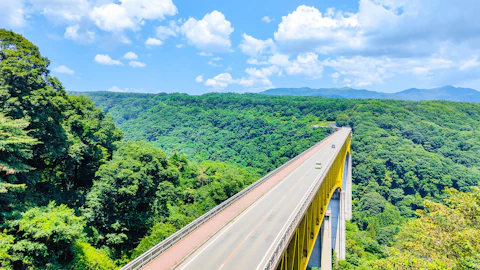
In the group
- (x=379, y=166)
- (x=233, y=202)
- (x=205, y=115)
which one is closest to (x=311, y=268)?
(x=233, y=202)

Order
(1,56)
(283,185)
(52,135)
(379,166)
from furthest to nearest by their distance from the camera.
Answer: (379,166)
(283,185)
(52,135)
(1,56)

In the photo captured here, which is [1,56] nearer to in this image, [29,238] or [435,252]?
[29,238]

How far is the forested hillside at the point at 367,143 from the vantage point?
6981cm

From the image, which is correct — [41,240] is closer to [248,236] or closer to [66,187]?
[248,236]

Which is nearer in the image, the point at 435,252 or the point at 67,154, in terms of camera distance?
the point at 435,252

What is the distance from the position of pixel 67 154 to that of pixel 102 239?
30.9 feet

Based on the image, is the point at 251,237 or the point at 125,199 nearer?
the point at 251,237

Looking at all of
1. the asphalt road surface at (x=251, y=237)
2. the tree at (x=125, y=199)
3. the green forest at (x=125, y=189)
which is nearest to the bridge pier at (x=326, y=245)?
the green forest at (x=125, y=189)

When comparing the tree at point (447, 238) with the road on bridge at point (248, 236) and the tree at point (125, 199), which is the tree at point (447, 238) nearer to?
the road on bridge at point (248, 236)

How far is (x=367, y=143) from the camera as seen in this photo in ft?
317

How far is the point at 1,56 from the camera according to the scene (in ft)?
73.3

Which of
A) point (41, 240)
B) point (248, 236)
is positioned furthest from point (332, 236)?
point (41, 240)

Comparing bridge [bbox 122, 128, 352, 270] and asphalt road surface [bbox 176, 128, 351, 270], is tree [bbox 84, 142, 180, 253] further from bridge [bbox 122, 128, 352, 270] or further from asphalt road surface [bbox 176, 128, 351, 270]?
asphalt road surface [bbox 176, 128, 351, 270]

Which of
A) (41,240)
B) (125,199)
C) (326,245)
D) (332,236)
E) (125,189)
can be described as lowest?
(332,236)
